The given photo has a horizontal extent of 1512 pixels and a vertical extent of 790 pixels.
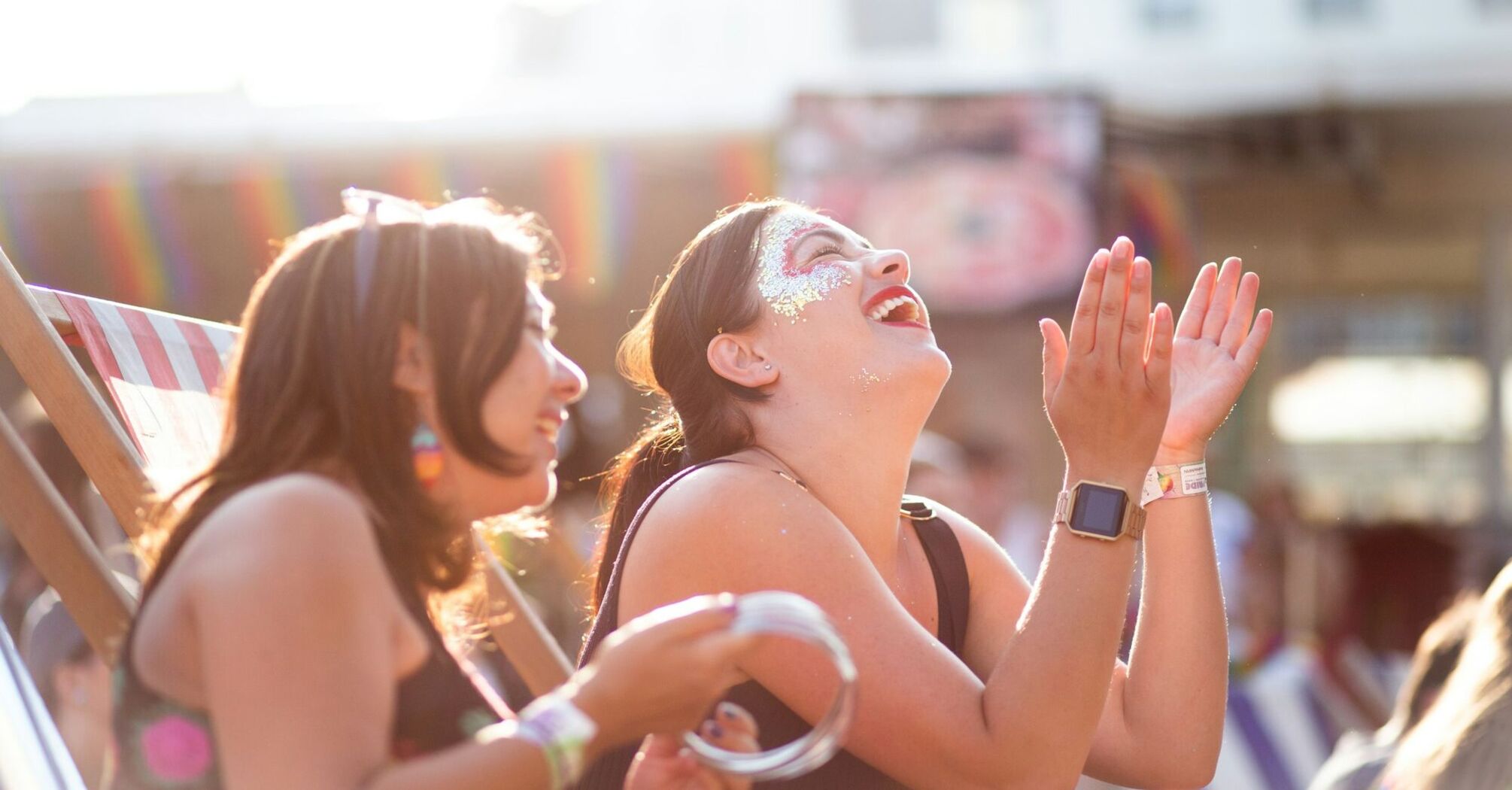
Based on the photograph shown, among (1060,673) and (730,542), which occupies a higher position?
(730,542)

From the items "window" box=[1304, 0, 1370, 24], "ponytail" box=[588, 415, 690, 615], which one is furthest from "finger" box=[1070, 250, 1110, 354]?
"window" box=[1304, 0, 1370, 24]

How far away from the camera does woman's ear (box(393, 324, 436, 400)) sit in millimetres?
1175

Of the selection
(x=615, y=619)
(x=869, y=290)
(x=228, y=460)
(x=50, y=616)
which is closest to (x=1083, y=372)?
(x=869, y=290)


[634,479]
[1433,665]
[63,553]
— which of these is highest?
[63,553]

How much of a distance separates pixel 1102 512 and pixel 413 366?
72 centimetres

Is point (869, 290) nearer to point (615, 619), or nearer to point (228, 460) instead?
point (615, 619)

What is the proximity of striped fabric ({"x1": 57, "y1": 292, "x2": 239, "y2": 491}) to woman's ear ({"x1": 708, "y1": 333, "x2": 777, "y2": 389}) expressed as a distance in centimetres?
68

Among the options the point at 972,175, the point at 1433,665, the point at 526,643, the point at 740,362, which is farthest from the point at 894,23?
the point at 740,362

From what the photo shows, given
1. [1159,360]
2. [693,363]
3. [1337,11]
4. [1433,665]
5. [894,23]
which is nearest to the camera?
[1159,360]

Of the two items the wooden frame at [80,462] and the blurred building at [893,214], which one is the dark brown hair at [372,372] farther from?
the blurred building at [893,214]

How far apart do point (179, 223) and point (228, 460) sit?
8.88 meters

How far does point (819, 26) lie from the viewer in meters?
26.6

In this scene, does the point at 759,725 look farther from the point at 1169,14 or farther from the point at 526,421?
the point at 1169,14

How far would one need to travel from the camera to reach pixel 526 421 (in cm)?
123
